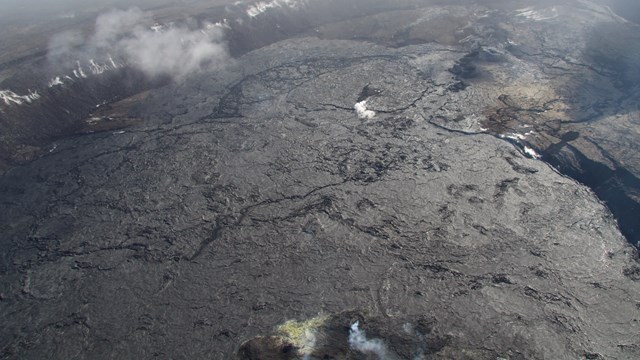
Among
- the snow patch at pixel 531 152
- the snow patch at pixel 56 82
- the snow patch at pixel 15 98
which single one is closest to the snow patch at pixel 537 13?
the snow patch at pixel 531 152

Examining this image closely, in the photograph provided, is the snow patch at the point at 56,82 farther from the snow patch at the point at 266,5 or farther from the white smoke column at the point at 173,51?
the snow patch at the point at 266,5

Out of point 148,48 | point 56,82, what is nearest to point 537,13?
point 148,48

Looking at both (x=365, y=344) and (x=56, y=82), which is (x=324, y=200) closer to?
(x=365, y=344)

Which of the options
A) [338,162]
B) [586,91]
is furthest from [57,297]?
[586,91]

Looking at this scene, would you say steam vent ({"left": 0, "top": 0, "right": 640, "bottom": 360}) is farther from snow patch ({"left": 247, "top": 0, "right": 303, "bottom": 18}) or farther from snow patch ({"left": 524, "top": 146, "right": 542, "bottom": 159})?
snow patch ({"left": 247, "top": 0, "right": 303, "bottom": 18})

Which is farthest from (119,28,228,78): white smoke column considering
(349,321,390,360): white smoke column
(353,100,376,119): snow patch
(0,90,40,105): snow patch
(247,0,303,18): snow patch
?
(349,321,390,360): white smoke column

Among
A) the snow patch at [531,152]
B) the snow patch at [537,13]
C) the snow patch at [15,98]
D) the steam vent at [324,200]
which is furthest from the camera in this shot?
the snow patch at [537,13]
